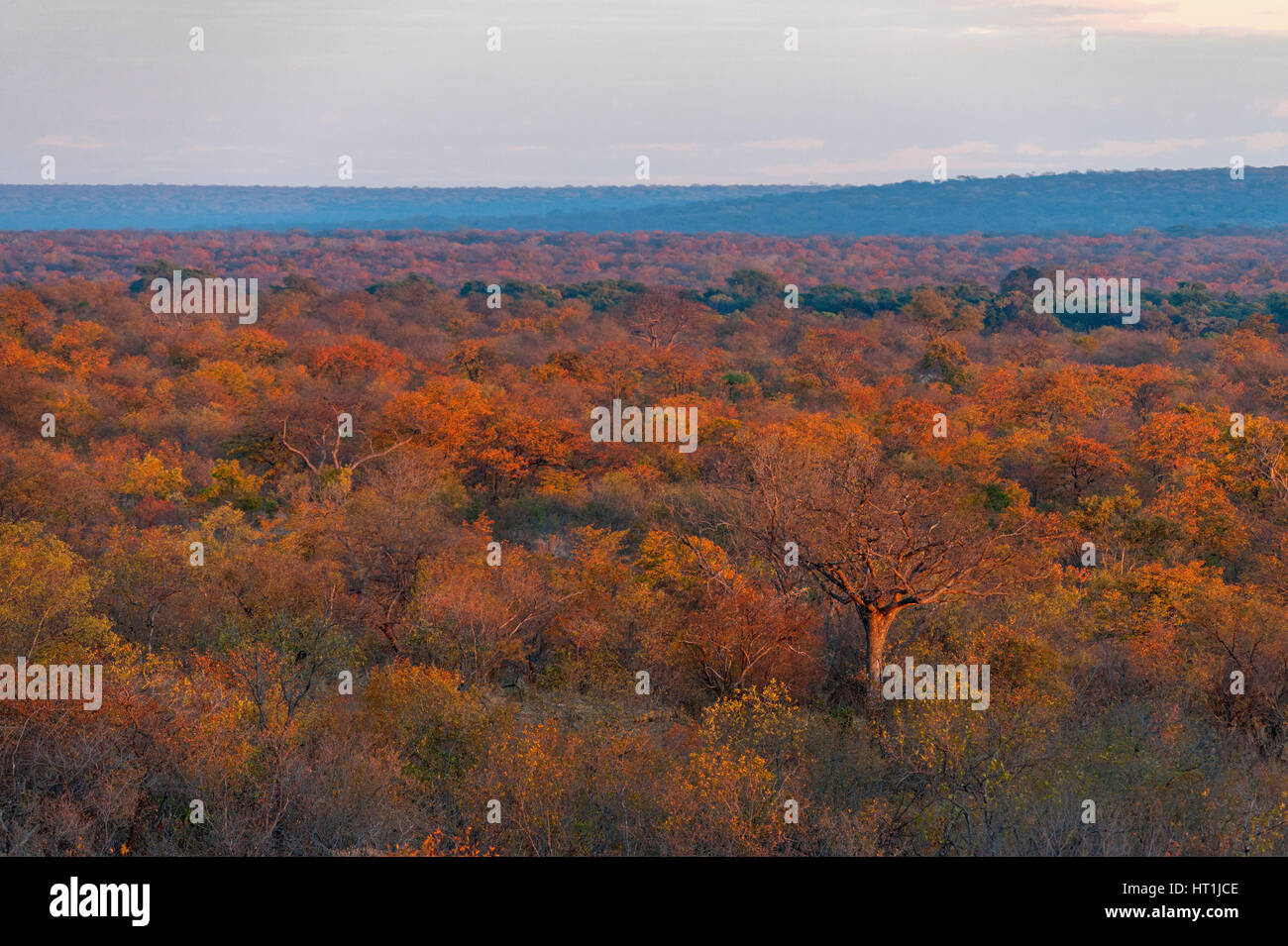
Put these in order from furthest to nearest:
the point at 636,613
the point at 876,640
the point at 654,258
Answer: the point at 654,258
the point at 636,613
the point at 876,640

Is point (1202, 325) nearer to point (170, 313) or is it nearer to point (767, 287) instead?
point (767, 287)

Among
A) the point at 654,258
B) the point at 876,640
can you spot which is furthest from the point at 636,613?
the point at 654,258

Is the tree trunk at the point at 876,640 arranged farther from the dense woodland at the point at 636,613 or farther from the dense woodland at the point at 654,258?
the dense woodland at the point at 654,258

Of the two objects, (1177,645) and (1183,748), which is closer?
(1183,748)

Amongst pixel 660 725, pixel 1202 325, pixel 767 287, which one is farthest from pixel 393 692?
pixel 767 287

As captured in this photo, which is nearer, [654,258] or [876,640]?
[876,640]

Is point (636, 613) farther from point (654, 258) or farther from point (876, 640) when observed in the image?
point (654, 258)
